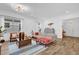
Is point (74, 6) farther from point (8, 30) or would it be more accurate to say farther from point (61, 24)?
point (8, 30)

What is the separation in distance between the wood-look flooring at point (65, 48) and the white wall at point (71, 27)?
101 mm

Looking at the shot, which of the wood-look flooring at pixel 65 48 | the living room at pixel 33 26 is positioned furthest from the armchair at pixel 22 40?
the wood-look flooring at pixel 65 48

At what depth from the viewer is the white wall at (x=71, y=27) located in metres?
2.20

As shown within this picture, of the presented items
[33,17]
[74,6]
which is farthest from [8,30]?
[74,6]

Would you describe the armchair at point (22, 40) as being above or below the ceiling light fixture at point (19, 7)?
below

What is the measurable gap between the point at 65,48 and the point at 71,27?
17.1 inches

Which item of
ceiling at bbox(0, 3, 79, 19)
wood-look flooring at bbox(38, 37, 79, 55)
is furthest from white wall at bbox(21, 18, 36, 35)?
wood-look flooring at bbox(38, 37, 79, 55)

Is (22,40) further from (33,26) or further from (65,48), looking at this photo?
(65,48)

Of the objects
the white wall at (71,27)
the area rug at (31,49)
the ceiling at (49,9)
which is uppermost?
the ceiling at (49,9)

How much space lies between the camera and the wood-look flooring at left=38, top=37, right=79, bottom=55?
223 centimetres

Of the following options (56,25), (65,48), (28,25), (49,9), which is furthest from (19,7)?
(65,48)

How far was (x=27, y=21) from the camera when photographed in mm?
2223

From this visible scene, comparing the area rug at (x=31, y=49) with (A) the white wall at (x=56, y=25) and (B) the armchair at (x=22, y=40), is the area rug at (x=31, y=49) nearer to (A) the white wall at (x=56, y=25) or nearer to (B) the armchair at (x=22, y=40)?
(B) the armchair at (x=22, y=40)

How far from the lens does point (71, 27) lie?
2.23m
